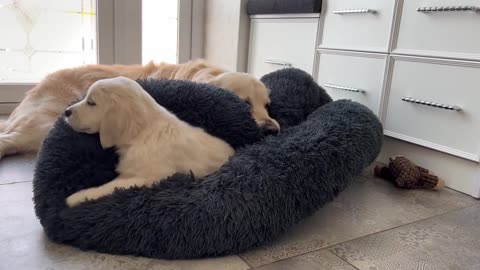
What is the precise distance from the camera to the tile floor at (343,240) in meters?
1.01

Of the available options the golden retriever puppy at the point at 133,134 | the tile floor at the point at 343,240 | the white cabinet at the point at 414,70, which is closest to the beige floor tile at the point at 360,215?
the tile floor at the point at 343,240

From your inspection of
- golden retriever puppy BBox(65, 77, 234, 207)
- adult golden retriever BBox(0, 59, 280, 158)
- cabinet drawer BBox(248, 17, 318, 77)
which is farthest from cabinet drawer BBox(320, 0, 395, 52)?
golden retriever puppy BBox(65, 77, 234, 207)

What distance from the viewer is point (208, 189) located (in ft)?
3.70

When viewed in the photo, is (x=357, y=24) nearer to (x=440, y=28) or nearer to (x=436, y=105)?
(x=440, y=28)

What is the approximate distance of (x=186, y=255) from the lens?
1022mm

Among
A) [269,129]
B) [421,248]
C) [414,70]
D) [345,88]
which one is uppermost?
[414,70]

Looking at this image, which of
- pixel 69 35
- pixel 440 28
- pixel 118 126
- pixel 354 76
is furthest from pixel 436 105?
pixel 69 35

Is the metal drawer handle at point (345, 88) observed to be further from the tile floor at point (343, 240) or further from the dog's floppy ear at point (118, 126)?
the dog's floppy ear at point (118, 126)

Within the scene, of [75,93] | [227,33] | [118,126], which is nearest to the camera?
[118,126]

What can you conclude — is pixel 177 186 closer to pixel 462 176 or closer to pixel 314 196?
pixel 314 196

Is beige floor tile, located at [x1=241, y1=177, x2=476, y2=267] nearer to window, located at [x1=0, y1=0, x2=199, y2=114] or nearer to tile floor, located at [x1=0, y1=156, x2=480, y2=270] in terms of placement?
tile floor, located at [x1=0, y1=156, x2=480, y2=270]

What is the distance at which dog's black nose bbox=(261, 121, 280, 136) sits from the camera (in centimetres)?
156

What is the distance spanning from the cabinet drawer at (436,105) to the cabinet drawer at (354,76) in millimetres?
84

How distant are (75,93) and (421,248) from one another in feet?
5.21
